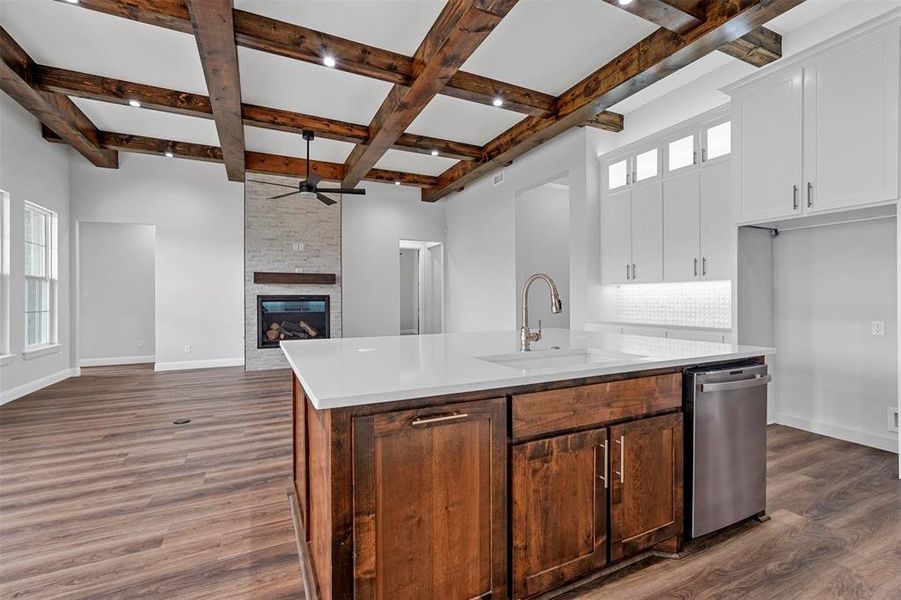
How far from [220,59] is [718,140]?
13.9ft

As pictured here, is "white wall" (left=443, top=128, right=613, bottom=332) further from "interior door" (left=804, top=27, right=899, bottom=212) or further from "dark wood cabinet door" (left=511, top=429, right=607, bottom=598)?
"dark wood cabinet door" (left=511, top=429, right=607, bottom=598)

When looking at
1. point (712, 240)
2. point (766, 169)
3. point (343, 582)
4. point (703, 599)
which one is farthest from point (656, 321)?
point (343, 582)

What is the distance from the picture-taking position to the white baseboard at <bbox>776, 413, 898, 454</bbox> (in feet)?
10.6

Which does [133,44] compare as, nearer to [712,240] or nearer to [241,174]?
[241,174]

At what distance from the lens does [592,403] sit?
171 cm

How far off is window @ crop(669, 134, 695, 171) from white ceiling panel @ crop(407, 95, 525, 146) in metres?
1.75

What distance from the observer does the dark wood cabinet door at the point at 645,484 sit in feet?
5.85

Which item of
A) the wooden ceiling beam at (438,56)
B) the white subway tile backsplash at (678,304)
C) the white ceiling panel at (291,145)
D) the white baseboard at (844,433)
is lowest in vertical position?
the white baseboard at (844,433)

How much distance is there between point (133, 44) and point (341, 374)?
3797mm

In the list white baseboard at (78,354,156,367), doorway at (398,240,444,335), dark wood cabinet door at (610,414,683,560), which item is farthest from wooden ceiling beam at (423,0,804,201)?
white baseboard at (78,354,156,367)

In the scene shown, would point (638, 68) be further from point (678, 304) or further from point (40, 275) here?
point (40, 275)

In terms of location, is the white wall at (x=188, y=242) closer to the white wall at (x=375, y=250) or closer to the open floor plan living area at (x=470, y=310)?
the open floor plan living area at (x=470, y=310)

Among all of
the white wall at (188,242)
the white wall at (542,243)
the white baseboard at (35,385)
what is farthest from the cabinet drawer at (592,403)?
the white wall at (188,242)

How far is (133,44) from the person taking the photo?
354 centimetres
